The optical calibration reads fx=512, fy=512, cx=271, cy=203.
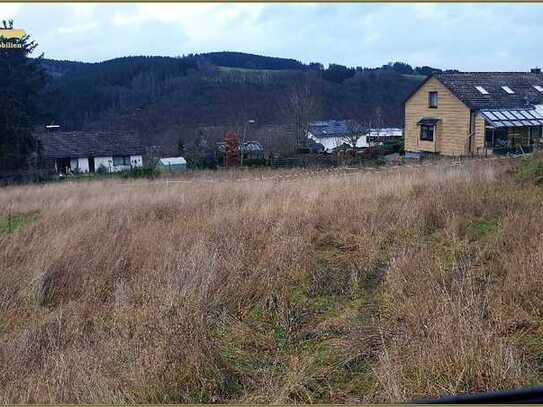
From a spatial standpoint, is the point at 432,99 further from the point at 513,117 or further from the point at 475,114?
the point at 513,117

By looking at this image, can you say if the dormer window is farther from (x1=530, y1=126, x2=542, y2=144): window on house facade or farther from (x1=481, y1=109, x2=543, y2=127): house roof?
(x1=530, y1=126, x2=542, y2=144): window on house facade

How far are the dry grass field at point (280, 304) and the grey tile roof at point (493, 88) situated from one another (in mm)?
20541

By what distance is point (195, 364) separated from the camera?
3.69m

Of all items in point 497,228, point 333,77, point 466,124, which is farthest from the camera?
point 333,77

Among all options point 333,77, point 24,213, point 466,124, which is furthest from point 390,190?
point 333,77

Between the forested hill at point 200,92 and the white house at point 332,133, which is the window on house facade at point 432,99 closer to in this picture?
the white house at point 332,133

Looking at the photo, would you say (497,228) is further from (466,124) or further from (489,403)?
(466,124)

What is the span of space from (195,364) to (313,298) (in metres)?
1.96

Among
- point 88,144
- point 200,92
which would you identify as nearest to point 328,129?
point 88,144

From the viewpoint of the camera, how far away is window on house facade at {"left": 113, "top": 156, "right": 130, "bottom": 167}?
44438 millimetres

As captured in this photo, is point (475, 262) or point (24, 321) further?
point (475, 262)

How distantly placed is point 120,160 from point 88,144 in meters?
2.94

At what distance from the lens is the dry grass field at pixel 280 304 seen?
349 cm

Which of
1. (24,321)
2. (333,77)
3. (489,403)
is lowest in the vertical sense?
(24,321)
